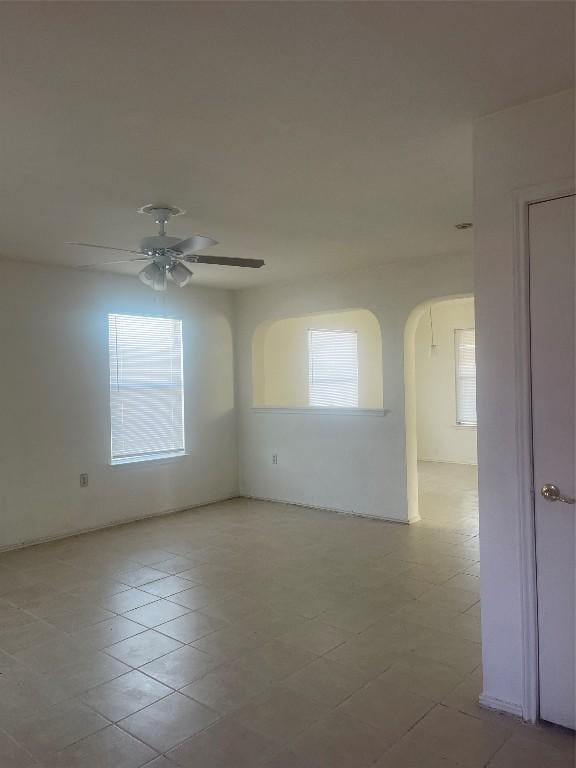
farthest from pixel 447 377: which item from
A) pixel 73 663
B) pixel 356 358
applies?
pixel 73 663

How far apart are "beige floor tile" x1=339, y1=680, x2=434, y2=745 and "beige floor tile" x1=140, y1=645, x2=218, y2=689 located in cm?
73

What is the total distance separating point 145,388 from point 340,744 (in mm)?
4253

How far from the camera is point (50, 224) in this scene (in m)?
3.83

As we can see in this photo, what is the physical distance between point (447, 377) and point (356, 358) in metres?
1.67

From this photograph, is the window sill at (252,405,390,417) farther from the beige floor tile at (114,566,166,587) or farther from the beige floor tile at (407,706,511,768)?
the beige floor tile at (407,706,511,768)

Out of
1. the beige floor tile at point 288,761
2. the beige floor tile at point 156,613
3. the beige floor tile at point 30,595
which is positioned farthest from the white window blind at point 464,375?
the beige floor tile at point 288,761

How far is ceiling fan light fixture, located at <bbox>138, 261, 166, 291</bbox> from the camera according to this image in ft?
11.6

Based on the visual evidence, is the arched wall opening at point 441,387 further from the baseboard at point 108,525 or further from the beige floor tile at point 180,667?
the beige floor tile at point 180,667

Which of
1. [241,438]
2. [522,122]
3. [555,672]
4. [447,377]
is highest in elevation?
[522,122]

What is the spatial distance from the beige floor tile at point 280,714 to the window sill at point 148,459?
11.4 ft

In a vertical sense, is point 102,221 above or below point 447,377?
above

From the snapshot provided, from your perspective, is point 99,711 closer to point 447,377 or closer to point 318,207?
point 318,207

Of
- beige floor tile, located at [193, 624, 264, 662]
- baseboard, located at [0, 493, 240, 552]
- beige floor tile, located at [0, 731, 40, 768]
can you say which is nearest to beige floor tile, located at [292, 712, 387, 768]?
beige floor tile, located at [193, 624, 264, 662]

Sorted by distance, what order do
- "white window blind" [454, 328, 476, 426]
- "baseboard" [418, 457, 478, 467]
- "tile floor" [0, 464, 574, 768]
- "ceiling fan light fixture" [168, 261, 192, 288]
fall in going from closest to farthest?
"tile floor" [0, 464, 574, 768] < "ceiling fan light fixture" [168, 261, 192, 288] < "baseboard" [418, 457, 478, 467] < "white window blind" [454, 328, 476, 426]
